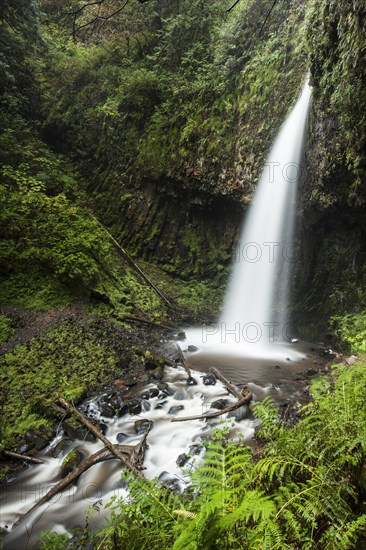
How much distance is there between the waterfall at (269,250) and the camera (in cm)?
921

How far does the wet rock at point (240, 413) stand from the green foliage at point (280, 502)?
6.06 feet

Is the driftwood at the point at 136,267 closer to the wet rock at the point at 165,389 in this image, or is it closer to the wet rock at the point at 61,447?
the wet rock at the point at 165,389

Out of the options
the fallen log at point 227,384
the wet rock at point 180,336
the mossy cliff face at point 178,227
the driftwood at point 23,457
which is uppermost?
the mossy cliff face at point 178,227

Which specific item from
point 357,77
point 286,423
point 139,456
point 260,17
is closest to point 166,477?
point 139,456

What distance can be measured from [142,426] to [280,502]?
114 inches

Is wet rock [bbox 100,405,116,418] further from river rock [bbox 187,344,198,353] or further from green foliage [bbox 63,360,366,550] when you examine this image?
river rock [bbox 187,344,198,353]

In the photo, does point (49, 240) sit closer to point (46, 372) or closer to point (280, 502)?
point (46, 372)

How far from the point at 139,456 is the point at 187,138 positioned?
982cm

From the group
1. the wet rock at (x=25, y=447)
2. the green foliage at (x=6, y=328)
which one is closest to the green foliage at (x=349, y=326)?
the wet rock at (x=25, y=447)

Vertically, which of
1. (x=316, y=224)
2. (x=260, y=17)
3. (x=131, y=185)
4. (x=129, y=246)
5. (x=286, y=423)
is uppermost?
(x=260, y=17)

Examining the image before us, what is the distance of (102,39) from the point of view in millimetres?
15031

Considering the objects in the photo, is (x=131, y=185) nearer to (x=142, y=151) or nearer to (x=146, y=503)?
(x=142, y=151)

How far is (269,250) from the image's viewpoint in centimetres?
1010

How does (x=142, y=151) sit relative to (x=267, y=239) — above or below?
above
